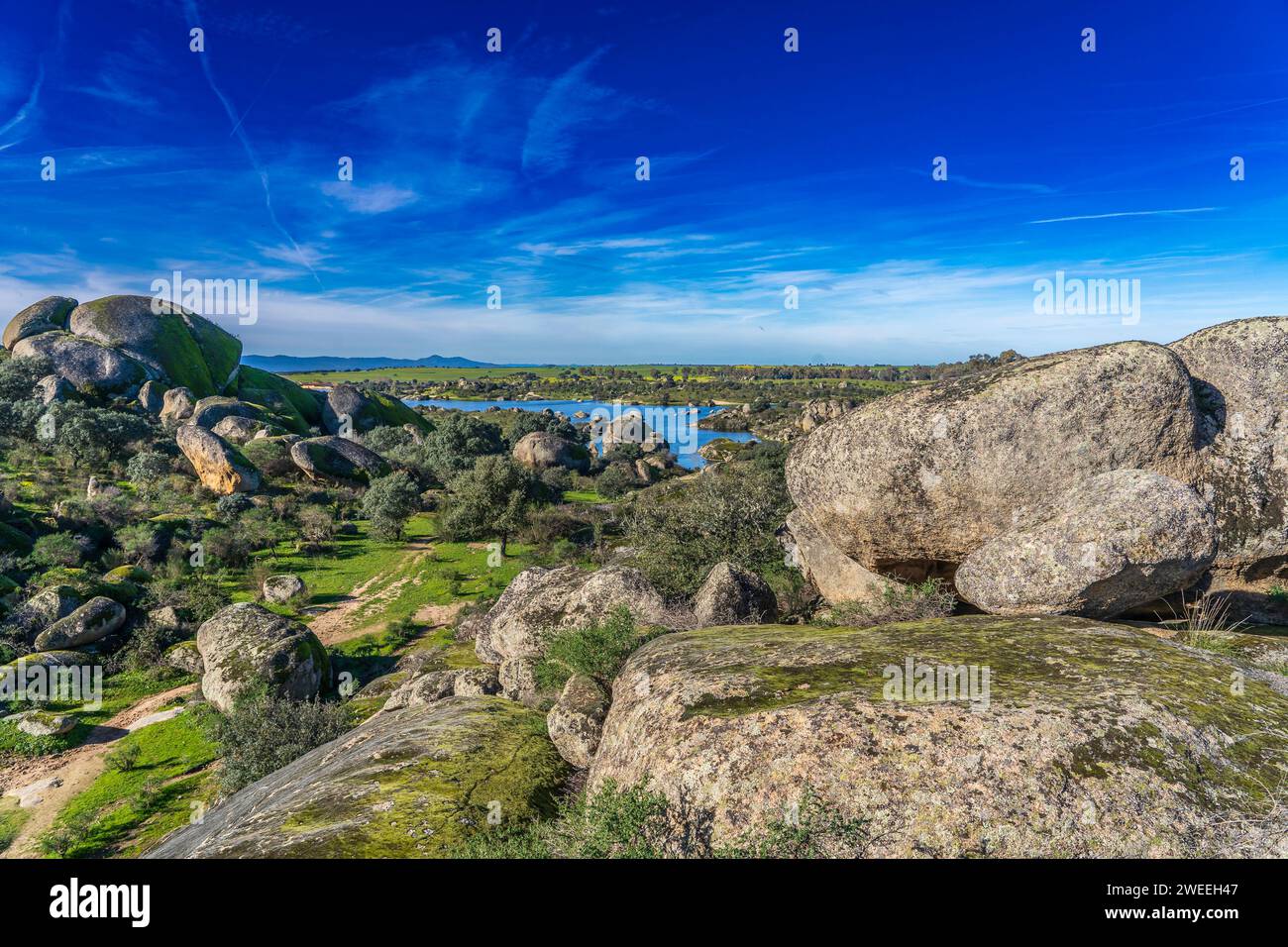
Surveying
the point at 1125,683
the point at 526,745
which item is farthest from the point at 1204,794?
the point at 526,745

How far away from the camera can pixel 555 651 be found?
32.1 feet

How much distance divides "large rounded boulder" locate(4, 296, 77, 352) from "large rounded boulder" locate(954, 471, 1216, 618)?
66.4 meters

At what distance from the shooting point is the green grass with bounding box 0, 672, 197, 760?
40.5 ft

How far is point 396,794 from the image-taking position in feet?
20.2

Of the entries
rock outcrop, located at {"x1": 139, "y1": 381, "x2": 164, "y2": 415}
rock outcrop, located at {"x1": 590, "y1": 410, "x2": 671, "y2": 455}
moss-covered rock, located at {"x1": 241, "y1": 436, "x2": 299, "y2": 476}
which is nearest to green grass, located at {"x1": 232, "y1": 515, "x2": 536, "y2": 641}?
moss-covered rock, located at {"x1": 241, "y1": 436, "x2": 299, "y2": 476}

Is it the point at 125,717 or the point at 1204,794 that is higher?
the point at 1204,794

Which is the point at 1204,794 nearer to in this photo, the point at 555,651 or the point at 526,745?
the point at 526,745

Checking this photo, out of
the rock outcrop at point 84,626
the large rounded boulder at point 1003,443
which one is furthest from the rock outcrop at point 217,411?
the large rounded boulder at point 1003,443

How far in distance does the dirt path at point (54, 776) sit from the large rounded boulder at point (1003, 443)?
14728 mm

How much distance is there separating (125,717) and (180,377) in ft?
152

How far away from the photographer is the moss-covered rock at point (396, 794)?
215 inches

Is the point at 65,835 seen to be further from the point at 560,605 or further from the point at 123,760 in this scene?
the point at 560,605

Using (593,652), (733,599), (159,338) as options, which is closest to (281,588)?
(593,652)

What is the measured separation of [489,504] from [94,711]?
16.3 meters
